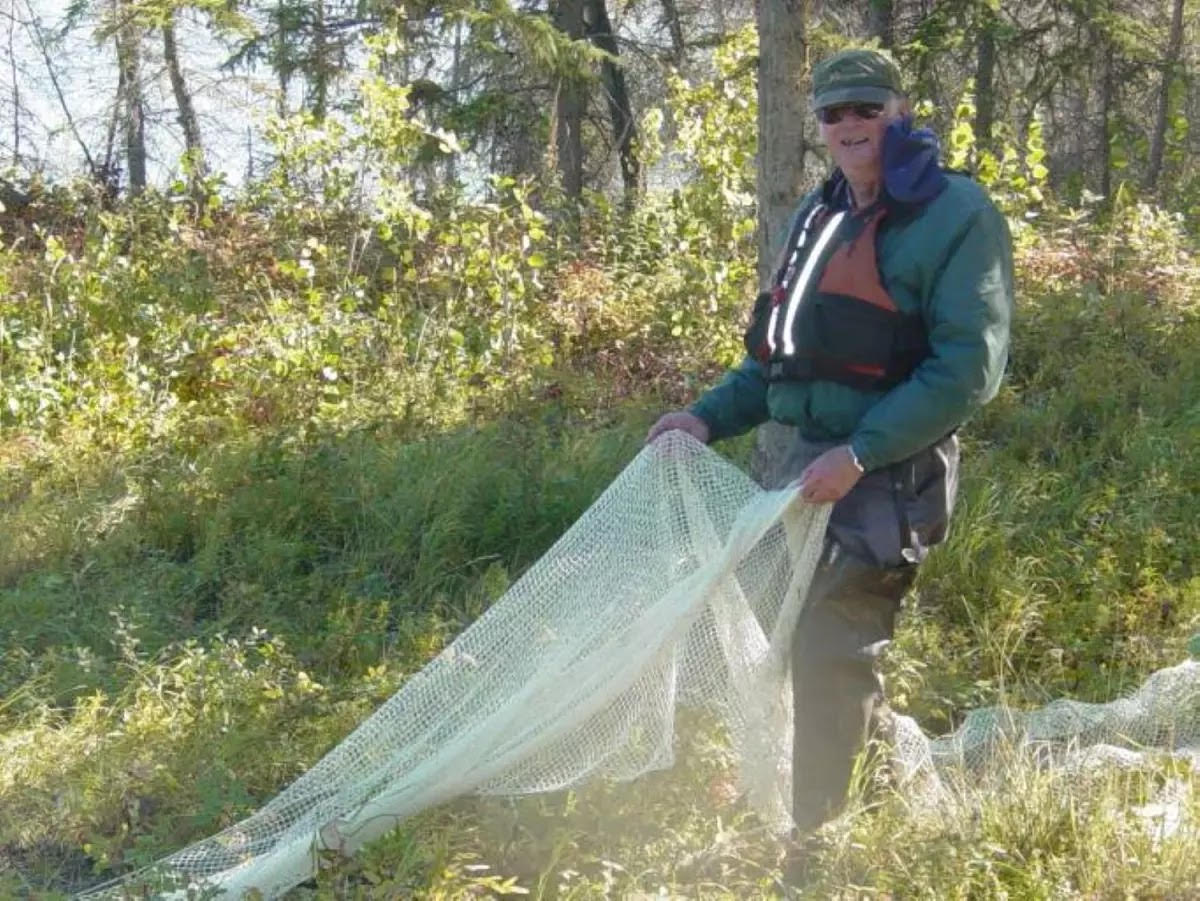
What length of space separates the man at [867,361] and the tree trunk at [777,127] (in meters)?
1.92

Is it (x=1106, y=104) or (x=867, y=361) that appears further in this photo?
(x=1106, y=104)

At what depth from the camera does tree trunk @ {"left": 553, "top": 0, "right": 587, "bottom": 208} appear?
1147 centimetres

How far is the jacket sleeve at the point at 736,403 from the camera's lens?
11.0ft

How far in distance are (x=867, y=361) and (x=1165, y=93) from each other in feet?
34.0

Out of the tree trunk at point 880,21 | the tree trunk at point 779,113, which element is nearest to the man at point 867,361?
the tree trunk at point 779,113

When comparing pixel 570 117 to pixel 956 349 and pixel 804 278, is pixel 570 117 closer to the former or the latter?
pixel 804 278

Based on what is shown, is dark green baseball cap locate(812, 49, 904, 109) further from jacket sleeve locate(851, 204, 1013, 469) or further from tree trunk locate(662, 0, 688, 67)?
tree trunk locate(662, 0, 688, 67)

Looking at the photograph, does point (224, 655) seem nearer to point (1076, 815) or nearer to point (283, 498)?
point (283, 498)

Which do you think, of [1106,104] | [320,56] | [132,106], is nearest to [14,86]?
[132,106]

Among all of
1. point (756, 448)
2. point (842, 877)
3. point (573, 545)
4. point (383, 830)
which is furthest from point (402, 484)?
point (842, 877)

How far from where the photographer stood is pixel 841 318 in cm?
282

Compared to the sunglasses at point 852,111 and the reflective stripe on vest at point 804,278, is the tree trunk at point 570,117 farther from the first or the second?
the sunglasses at point 852,111

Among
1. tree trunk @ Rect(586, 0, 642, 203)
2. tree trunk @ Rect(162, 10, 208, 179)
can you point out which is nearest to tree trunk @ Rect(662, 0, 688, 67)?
tree trunk @ Rect(586, 0, 642, 203)

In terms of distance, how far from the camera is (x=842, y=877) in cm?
297
